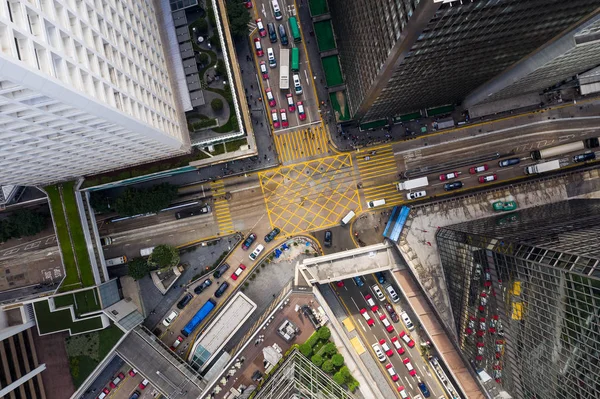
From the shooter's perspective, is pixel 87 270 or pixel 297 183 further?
pixel 297 183

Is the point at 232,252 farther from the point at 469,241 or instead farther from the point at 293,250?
the point at 469,241

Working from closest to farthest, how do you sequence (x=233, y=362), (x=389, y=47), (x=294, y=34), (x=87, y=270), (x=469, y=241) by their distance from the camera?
(x=389, y=47)
(x=469, y=241)
(x=233, y=362)
(x=87, y=270)
(x=294, y=34)

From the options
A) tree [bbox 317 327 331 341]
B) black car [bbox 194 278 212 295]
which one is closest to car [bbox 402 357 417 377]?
tree [bbox 317 327 331 341]

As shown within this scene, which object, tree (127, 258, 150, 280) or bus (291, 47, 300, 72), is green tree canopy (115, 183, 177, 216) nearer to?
tree (127, 258, 150, 280)

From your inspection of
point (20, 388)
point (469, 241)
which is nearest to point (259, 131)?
point (469, 241)

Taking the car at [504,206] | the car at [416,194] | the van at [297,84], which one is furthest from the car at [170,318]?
the car at [504,206]

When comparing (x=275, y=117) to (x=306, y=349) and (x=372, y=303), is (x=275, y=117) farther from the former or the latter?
(x=306, y=349)

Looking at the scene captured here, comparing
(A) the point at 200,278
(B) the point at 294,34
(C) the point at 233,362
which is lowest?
(C) the point at 233,362
